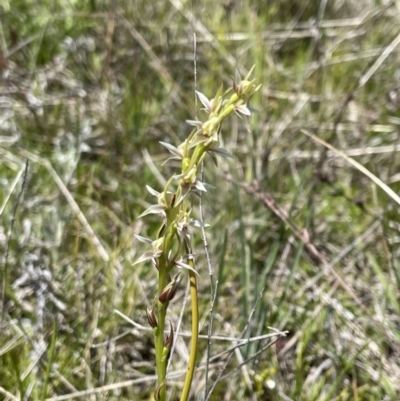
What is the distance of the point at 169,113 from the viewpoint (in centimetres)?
168

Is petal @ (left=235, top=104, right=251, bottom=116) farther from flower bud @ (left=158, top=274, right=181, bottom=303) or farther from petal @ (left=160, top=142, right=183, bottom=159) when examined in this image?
flower bud @ (left=158, top=274, right=181, bottom=303)

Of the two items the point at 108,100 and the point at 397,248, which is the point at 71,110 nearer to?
the point at 108,100

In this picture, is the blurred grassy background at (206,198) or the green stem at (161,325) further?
the blurred grassy background at (206,198)

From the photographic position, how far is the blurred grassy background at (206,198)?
3.45 ft

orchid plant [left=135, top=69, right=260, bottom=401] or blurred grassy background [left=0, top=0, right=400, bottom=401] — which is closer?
orchid plant [left=135, top=69, right=260, bottom=401]

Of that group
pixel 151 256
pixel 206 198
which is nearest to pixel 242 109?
pixel 151 256

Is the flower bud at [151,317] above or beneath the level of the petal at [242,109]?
beneath

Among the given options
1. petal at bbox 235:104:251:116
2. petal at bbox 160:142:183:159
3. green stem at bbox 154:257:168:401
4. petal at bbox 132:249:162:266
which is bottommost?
green stem at bbox 154:257:168:401

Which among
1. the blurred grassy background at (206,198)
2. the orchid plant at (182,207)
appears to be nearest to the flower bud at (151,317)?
the orchid plant at (182,207)

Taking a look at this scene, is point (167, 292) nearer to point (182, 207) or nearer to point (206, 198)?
point (182, 207)

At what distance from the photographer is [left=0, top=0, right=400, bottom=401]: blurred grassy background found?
1051 mm

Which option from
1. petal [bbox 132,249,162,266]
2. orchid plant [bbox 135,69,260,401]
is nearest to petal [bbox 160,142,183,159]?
orchid plant [bbox 135,69,260,401]

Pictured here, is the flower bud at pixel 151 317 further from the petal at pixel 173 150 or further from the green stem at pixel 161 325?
the petal at pixel 173 150

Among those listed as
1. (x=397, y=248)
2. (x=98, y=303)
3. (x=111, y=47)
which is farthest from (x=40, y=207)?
(x=397, y=248)
